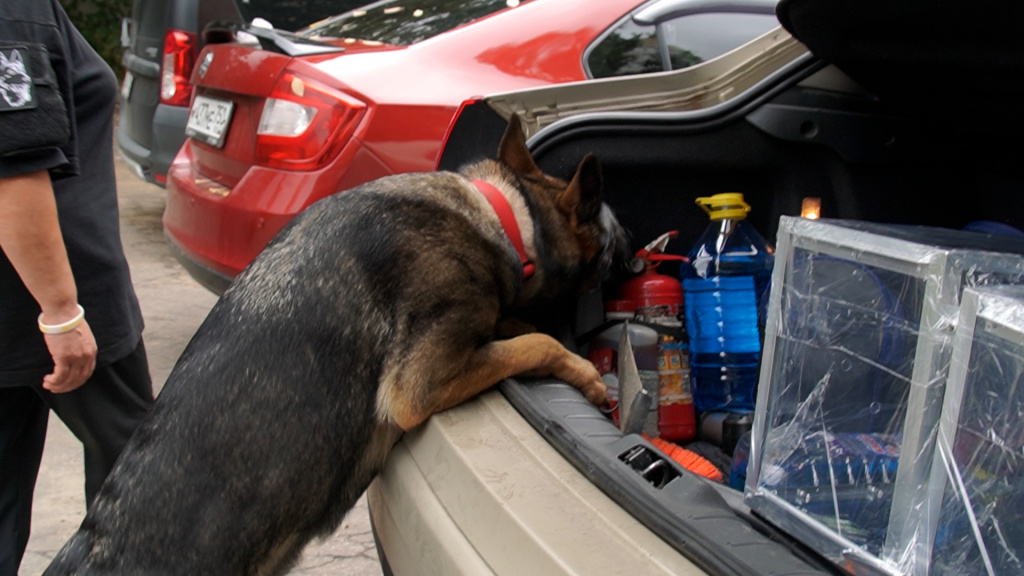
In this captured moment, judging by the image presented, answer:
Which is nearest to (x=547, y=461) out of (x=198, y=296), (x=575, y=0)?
(x=575, y=0)

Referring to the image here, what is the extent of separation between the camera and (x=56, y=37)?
6.27 feet

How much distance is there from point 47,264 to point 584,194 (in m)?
1.33

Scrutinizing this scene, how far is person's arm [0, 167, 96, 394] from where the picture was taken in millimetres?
1826

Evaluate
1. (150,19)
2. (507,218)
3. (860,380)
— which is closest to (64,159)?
(507,218)

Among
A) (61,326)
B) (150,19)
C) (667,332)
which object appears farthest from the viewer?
(150,19)

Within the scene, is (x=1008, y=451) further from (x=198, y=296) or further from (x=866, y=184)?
(x=198, y=296)

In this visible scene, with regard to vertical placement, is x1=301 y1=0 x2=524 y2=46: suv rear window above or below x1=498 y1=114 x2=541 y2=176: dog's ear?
above

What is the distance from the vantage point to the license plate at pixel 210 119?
3848 millimetres

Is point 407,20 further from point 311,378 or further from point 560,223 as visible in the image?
point 311,378

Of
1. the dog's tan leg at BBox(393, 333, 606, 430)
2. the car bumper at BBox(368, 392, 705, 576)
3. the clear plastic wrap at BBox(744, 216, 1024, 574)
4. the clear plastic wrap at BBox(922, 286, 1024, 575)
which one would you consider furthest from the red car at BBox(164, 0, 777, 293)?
the clear plastic wrap at BBox(922, 286, 1024, 575)

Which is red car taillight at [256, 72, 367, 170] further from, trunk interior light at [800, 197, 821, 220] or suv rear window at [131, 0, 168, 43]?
suv rear window at [131, 0, 168, 43]

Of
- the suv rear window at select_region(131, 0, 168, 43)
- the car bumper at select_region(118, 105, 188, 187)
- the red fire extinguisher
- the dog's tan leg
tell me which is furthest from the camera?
the suv rear window at select_region(131, 0, 168, 43)

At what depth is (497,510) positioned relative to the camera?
1335mm

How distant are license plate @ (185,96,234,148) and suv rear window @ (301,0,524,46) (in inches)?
31.2
